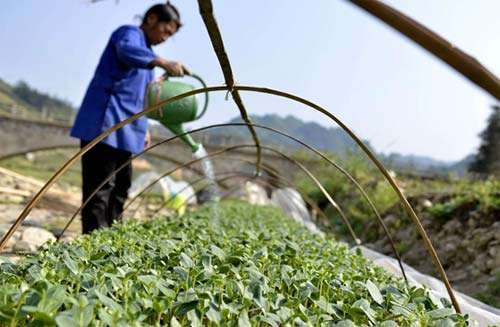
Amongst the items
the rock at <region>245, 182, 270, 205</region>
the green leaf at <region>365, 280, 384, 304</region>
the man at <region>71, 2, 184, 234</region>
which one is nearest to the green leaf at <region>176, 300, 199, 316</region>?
the green leaf at <region>365, 280, 384, 304</region>

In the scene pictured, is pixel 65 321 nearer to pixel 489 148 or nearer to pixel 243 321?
pixel 243 321

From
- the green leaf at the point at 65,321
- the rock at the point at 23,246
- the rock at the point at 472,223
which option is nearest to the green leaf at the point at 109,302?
the green leaf at the point at 65,321

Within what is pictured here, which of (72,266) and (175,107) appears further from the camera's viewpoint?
(175,107)

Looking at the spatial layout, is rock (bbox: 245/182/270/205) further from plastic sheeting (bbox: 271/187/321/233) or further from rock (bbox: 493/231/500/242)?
rock (bbox: 493/231/500/242)

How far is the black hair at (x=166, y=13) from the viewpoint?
328 cm

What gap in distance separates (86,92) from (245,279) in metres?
2.28

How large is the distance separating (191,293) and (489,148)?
2975cm

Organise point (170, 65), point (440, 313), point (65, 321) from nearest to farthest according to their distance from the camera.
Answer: point (65, 321)
point (440, 313)
point (170, 65)

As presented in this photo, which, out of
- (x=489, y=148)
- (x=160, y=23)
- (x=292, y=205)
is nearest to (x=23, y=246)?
(x=160, y=23)

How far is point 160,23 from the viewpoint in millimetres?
3410

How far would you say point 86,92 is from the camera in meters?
3.33

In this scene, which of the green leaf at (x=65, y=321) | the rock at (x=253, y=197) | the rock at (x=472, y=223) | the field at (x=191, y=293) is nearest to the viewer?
the green leaf at (x=65, y=321)

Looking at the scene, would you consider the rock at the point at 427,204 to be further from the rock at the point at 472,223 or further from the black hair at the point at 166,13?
the black hair at the point at 166,13

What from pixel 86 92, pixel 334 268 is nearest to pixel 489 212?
pixel 334 268
